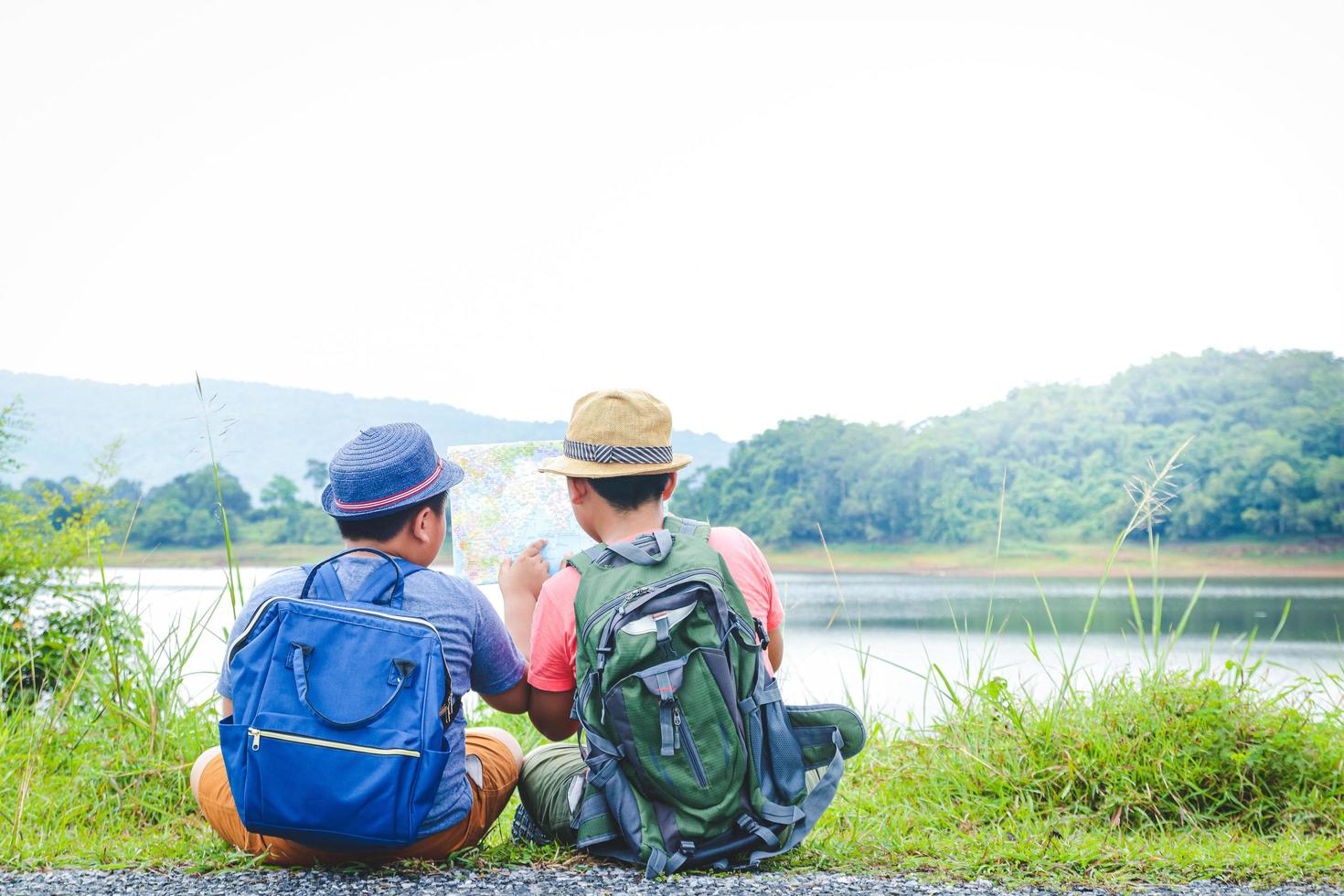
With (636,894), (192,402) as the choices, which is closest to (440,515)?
(636,894)

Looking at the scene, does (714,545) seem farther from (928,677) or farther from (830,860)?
(928,677)

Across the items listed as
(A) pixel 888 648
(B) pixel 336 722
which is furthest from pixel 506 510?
(A) pixel 888 648

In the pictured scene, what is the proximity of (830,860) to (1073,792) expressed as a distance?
1.13 metres

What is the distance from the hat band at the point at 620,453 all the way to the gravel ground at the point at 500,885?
2.92ft

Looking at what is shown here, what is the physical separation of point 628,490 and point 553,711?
1.71 feet

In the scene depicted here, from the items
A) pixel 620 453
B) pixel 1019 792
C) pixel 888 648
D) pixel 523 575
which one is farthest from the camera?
pixel 888 648

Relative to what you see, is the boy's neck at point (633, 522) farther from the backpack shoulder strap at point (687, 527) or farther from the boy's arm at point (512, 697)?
the boy's arm at point (512, 697)

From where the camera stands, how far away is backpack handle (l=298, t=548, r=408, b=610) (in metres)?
1.95

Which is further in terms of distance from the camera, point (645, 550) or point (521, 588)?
point (521, 588)

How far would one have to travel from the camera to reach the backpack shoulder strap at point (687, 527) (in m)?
2.25

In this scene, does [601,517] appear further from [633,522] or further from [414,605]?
[414,605]

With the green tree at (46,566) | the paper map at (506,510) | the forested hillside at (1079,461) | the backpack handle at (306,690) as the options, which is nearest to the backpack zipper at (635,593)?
the backpack handle at (306,690)

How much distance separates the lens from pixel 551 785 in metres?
2.38

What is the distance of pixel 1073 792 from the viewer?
120 inches
